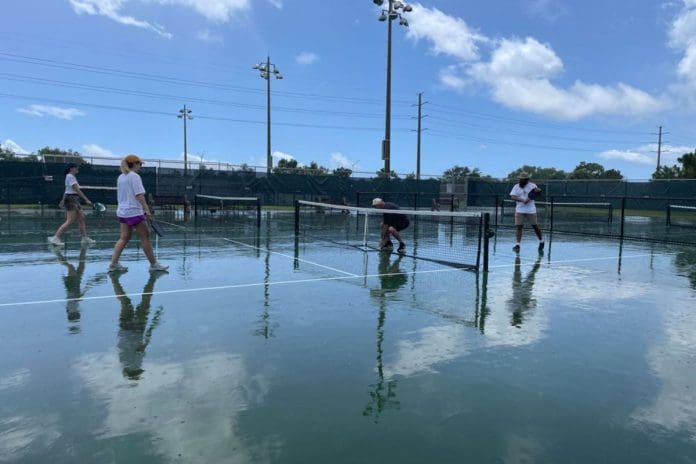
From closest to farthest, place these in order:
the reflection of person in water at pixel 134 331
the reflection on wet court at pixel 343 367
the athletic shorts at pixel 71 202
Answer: the reflection on wet court at pixel 343 367 → the reflection of person in water at pixel 134 331 → the athletic shorts at pixel 71 202

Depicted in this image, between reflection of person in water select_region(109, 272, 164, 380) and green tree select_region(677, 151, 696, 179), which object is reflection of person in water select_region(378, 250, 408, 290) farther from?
green tree select_region(677, 151, 696, 179)

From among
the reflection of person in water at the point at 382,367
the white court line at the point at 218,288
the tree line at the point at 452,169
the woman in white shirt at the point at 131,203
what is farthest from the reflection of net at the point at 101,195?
the reflection of person in water at the point at 382,367

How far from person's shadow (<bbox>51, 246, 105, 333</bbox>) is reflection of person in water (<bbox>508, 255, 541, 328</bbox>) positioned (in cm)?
417

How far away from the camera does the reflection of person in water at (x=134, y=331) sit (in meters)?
4.03

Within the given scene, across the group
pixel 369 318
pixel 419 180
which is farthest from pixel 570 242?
pixel 419 180

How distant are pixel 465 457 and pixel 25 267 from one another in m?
7.49

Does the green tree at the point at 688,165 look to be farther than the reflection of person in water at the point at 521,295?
Yes

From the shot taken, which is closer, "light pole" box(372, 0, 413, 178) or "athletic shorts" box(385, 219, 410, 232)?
"athletic shorts" box(385, 219, 410, 232)

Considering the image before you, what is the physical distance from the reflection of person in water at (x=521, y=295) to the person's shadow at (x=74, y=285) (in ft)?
13.7

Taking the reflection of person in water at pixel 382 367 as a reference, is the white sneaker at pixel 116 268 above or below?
above

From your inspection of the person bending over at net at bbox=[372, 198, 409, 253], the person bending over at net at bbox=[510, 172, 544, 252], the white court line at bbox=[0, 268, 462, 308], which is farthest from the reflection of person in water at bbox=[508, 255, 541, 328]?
the person bending over at net at bbox=[510, 172, 544, 252]

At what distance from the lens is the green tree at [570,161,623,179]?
226 feet

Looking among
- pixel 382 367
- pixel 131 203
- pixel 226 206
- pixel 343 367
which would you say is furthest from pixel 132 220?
pixel 226 206

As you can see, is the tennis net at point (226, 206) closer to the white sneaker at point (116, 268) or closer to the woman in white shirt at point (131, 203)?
the white sneaker at point (116, 268)
